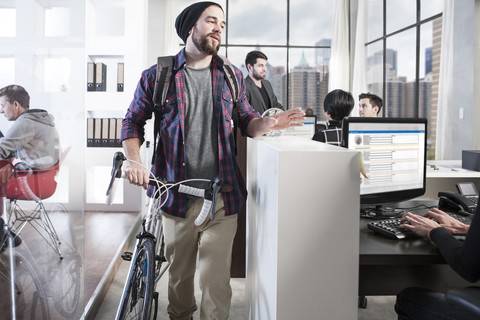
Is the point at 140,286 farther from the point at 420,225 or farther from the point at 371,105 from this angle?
the point at 371,105

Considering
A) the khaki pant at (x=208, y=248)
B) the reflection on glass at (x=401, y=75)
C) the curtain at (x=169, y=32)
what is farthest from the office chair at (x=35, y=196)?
the curtain at (x=169, y=32)

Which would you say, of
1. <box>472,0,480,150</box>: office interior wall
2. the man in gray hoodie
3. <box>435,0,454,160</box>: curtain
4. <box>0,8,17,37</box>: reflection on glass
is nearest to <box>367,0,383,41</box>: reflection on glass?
<box>435,0,454,160</box>: curtain

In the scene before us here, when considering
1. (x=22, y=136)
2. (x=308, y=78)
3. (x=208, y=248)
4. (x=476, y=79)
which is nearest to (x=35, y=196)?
(x=22, y=136)

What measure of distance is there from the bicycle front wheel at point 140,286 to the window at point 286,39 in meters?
6.90

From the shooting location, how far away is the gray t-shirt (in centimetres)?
186

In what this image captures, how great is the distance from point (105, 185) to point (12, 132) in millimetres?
4304

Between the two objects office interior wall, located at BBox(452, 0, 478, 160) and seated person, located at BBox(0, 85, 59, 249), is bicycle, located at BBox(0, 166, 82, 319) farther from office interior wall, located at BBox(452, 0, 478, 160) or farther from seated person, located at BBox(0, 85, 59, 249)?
office interior wall, located at BBox(452, 0, 478, 160)

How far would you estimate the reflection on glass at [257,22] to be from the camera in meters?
8.27

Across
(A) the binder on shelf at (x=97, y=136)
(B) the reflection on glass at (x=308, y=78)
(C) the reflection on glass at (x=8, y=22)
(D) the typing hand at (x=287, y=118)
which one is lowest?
(A) the binder on shelf at (x=97, y=136)

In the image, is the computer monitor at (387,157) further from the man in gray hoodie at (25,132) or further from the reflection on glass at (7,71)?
the reflection on glass at (7,71)

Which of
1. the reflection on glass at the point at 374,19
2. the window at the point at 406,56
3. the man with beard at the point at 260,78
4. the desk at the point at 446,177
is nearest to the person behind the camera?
the desk at the point at 446,177

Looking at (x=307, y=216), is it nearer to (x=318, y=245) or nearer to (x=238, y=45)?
(x=318, y=245)

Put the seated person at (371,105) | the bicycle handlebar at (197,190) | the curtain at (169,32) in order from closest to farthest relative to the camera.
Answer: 1. the bicycle handlebar at (197,190)
2. the seated person at (371,105)
3. the curtain at (169,32)

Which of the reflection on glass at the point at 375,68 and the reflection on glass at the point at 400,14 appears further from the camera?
the reflection on glass at the point at 375,68
